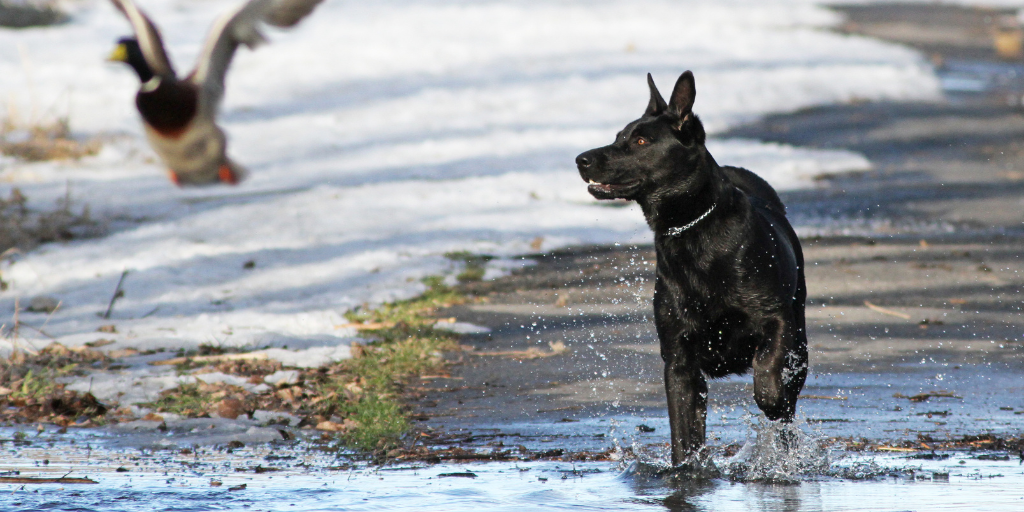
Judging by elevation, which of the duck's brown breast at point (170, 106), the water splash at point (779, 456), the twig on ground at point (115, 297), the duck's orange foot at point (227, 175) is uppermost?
the duck's brown breast at point (170, 106)

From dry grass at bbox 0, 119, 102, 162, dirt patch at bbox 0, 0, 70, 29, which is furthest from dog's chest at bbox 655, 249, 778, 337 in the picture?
dirt patch at bbox 0, 0, 70, 29

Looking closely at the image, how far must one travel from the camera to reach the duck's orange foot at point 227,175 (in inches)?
365

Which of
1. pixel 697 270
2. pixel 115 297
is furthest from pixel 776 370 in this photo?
pixel 115 297

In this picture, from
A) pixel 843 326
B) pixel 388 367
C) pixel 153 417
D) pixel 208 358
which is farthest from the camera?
pixel 843 326

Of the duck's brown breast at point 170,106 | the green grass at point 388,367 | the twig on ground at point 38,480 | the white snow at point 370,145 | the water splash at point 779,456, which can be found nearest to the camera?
the twig on ground at point 38,480

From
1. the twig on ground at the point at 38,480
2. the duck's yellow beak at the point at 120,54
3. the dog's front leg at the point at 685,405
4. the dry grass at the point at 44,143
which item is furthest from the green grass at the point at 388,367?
the dry grass at the point at 44,143

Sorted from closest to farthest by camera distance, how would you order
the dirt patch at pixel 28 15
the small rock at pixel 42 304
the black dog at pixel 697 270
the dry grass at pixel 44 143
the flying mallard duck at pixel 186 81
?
the black dog at pixel 697 270, the flying mallard duck at pixel 186 81, the small rock at pixel 42 304, the dry grass at pixel 44 143, the dirt patch at pixel 28 15

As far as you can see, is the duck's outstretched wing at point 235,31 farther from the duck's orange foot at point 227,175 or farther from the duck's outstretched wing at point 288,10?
the duck's orange foot at point 227,175

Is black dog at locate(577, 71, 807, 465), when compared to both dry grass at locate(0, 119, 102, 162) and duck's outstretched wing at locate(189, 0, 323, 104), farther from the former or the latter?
dry grass at locate(0, 119, 102, 162)

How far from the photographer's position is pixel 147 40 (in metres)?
8.66

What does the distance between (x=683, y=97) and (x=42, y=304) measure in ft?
19.3

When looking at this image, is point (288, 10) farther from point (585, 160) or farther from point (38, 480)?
point (38, 480)

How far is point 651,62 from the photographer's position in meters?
21.9

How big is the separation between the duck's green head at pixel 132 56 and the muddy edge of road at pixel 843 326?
303 centimetres
